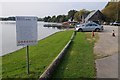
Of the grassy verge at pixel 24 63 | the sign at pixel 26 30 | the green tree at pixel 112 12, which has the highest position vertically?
the green tree at pixel 112 12

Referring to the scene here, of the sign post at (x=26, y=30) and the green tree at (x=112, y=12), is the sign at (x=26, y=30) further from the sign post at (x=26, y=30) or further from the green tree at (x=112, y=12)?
the green tree at (x=112, y=12)

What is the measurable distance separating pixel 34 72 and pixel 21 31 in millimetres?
1584

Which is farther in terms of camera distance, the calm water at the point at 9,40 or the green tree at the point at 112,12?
Result: the green tree at the point at 112,12

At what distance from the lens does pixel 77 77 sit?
7594 mm

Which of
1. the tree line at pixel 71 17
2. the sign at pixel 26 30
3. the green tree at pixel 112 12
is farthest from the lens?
the tree line at pixel 71 17

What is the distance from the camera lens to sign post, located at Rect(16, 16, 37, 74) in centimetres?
782

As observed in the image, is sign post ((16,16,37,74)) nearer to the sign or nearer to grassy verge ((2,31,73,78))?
the sign

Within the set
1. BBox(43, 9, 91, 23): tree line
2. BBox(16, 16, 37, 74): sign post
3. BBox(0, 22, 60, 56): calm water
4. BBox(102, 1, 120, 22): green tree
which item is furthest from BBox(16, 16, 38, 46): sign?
BBox(43, 9, 91, 23): tree line

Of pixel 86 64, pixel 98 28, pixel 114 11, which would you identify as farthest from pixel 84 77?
pixel 114 11

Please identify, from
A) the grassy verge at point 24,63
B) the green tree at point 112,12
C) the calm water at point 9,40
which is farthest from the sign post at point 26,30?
the green tree at point 112,12

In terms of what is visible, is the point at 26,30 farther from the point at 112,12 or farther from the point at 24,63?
the point at 112,12

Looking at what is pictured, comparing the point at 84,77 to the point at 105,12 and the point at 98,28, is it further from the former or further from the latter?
the point at 105,12

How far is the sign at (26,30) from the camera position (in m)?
7.82

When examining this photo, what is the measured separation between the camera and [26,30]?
799 cm
